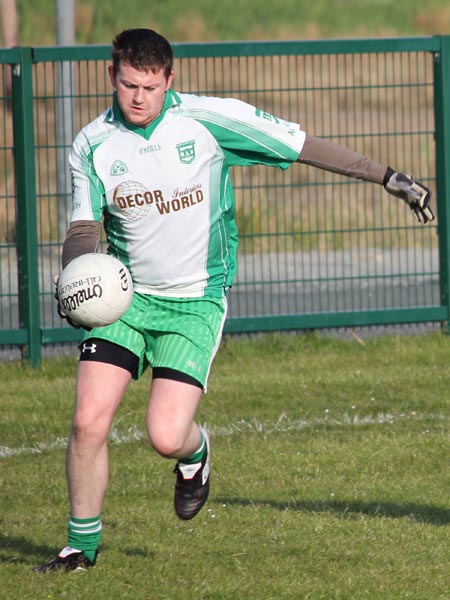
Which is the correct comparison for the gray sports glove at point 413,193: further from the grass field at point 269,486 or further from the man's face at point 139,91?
the grass field at point 269,486

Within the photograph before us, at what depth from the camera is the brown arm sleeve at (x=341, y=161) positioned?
5.96 meters

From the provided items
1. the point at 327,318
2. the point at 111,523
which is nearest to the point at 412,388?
the point at 327,318

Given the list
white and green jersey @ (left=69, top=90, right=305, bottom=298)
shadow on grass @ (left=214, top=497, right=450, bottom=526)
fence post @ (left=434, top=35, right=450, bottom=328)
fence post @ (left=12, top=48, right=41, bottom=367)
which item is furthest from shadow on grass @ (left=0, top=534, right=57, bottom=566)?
fence post @ (left=434, top=35, right=450, bottom=328)

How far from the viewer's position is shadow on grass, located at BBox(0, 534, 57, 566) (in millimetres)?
6031

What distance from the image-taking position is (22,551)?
6.15 meters

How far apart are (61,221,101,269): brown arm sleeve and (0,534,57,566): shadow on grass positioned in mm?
→ 1304

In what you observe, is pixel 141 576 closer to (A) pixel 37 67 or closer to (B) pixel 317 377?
(B) pixel 317 377

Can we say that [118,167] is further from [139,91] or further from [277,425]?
[277,425]

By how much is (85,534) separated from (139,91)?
1757mm

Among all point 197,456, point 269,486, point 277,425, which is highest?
point 197,456

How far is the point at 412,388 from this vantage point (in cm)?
948

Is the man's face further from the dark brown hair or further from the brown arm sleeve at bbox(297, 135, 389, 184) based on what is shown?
the brown arm sleeve at bbox(297, 135, 389, 184)

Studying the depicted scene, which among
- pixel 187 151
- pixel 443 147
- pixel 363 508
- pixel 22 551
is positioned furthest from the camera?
pixel 443 147

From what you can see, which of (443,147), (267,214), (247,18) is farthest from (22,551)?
(247,18)
